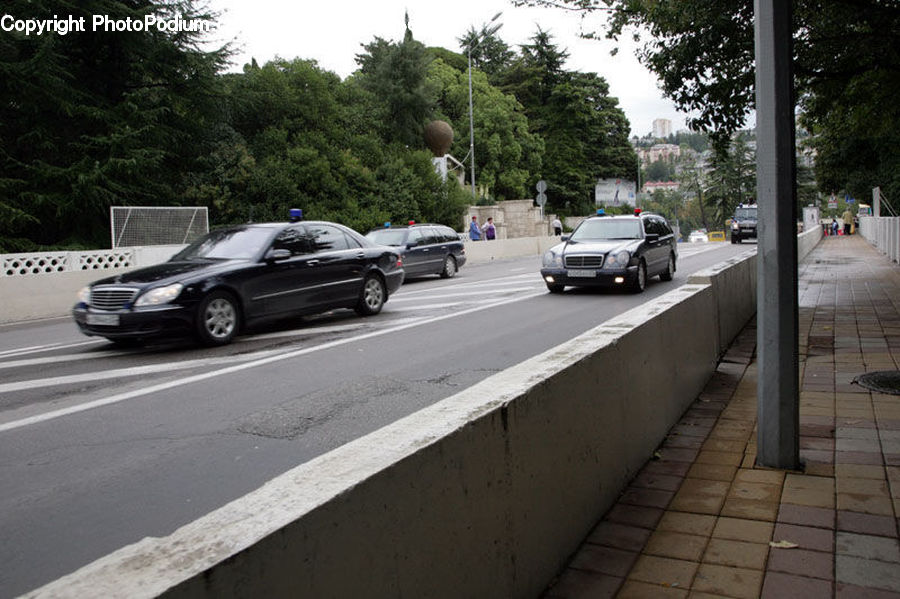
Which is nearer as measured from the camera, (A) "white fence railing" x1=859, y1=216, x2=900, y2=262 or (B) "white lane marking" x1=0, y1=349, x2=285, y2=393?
(B) "white lane marking" x1=0, y1=349, x2=285, y2=393

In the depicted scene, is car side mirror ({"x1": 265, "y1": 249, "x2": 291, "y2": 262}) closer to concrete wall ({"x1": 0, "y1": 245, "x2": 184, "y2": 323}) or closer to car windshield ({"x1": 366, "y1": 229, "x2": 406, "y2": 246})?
concrete wall ({"x1": 0, "y1": 245, "x2": 184, "y2": 323})

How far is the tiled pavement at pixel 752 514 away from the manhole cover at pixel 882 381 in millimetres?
127

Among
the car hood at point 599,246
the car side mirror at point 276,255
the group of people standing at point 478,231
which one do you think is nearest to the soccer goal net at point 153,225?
the car side mirror at point 276,255

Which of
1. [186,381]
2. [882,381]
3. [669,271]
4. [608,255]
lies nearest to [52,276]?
[186,381]

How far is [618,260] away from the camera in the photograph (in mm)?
14430

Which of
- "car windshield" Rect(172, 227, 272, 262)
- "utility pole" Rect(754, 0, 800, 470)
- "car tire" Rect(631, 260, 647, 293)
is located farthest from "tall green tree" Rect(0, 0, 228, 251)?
"utility pole" Rect(754, 0, 800, 470)

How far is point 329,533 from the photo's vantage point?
1.86 meters

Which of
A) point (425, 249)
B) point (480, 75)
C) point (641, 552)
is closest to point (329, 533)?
point (641, 552)

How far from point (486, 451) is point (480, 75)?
61394mm

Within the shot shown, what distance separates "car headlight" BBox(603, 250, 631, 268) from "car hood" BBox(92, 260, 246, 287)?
7448 mm

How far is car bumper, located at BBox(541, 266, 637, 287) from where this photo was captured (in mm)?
14414

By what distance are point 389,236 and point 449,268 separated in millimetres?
2148

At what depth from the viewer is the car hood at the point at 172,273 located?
909 centimetres

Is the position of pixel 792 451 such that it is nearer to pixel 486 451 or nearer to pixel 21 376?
pixel 486 451
